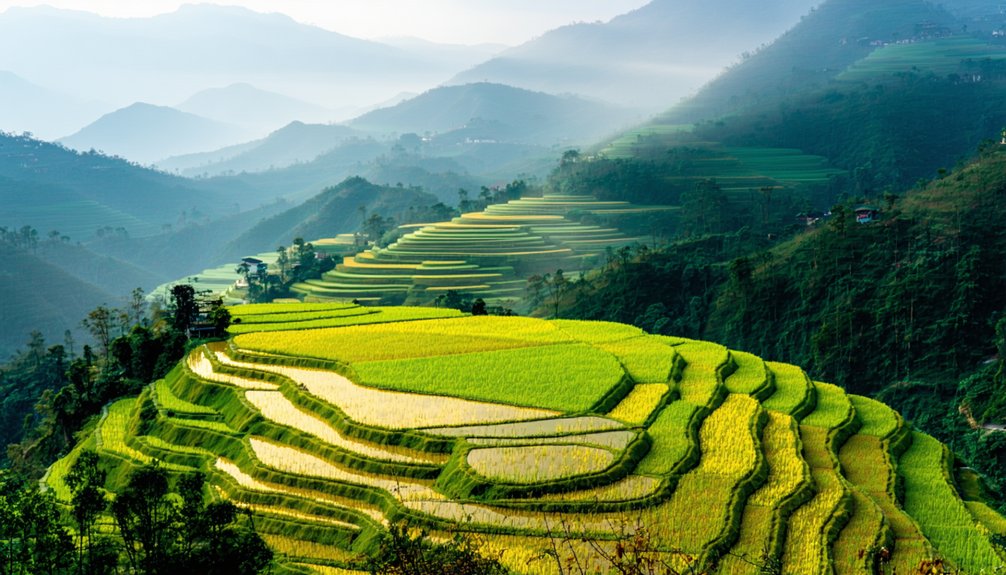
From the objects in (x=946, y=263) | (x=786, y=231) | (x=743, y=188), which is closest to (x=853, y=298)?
(x=946, y=263)

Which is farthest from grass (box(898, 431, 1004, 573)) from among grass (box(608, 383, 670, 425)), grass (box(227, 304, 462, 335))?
grass (box(227, 304, 462, 335))

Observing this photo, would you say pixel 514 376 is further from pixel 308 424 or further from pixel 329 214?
pixel 329 214

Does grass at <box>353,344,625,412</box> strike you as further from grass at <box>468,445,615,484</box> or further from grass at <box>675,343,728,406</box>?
grass at <box>468,445,615,484</box>

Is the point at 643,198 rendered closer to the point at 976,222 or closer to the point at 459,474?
the point at 976,222

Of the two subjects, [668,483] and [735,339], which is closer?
[668,483]

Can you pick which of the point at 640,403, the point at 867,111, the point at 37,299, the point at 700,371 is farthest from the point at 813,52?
the point at 640,403

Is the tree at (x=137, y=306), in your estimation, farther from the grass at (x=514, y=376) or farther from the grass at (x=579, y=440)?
the grass at (x=579, y=440)
